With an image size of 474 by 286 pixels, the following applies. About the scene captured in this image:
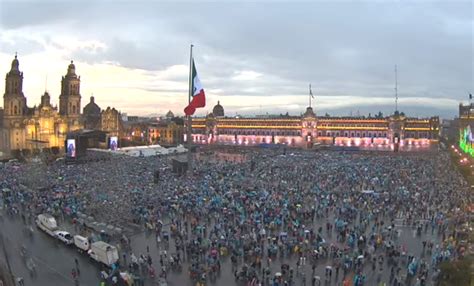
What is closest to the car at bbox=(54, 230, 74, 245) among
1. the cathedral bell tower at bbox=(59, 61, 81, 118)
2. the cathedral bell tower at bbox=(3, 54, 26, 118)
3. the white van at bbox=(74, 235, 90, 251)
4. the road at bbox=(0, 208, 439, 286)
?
the road at bbox=(0, 208, 439, 286)

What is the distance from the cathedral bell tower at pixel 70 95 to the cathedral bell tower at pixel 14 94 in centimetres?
815

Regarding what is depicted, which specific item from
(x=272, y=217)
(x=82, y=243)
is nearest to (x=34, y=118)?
(x=82, y=243)

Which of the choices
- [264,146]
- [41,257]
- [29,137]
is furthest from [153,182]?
[264,146]

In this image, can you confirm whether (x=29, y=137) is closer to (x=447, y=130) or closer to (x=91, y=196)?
(x=91, y=196)

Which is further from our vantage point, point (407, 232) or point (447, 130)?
point (447, 130)

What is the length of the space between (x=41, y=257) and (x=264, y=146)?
72156 mm

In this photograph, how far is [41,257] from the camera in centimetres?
1952

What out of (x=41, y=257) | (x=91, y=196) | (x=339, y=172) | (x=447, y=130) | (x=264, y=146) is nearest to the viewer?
(x=41, y=257)

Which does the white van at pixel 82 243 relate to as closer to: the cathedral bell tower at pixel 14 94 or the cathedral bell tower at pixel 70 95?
the cathedral bell tower at pixel 14 94

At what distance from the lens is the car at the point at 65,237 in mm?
20875

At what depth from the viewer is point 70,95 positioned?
80.1m

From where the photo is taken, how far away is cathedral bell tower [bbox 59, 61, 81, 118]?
8000 centimetres

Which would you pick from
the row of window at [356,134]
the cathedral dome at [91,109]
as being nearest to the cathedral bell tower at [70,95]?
the cathedral dome at [91,109]

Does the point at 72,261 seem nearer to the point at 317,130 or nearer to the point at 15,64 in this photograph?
the point at 15,64
